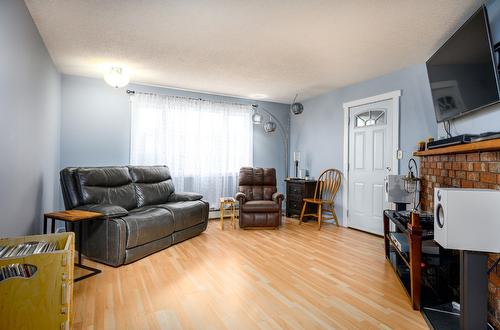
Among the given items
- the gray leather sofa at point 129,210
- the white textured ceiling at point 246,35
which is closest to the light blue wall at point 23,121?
the white textured ceiling at point 246,35

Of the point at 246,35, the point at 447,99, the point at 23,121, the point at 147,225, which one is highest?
the point at 246,35

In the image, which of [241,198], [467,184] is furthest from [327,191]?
[467,184]

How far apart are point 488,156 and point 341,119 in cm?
293

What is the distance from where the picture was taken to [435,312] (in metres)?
1.88

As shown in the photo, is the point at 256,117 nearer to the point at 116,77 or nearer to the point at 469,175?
the point at 116,77

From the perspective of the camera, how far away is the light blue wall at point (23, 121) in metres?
1.82

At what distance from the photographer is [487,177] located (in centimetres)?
176

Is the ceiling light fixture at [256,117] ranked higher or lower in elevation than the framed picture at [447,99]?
higher

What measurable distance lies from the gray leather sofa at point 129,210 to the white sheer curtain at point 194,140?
1.55ft

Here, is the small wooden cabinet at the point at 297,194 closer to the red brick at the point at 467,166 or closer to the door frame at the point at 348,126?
the door frame at the point at 348,126

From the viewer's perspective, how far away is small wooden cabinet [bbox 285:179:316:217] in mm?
4815

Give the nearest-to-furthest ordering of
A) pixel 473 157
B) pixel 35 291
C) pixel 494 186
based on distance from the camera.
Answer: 1. pixel 35 291
2. pixel 494 186
3. pixel 473 157

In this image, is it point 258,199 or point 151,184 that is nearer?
point 151,184

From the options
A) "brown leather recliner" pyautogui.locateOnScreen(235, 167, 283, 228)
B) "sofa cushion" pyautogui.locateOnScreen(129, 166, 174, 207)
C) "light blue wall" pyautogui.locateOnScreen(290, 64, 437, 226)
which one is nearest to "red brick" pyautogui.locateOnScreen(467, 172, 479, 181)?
"light blue wall" pyautogui.locateOnScreen(290, 64, 437, 226)
